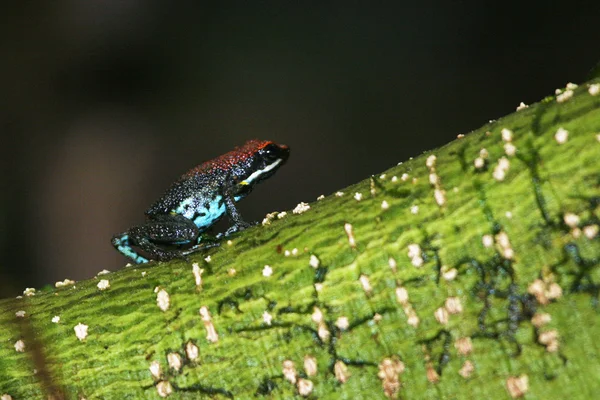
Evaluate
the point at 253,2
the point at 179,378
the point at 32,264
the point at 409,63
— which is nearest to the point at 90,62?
the point at 253,2

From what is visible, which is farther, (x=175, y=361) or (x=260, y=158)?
(x=260, y=158)

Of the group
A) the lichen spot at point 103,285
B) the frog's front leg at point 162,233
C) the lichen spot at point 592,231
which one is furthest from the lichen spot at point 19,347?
the lichen spot at point 592,231

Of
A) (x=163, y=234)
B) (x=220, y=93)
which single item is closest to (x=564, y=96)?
(x=163, y=234)

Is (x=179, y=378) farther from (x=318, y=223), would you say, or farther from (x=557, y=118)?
(x=557, y=118)

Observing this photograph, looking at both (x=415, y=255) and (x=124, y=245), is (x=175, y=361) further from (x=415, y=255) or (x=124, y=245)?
(x=124, y=245)

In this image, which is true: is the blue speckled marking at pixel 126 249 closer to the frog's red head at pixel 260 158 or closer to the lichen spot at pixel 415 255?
the frog's red head at pixel 260 158

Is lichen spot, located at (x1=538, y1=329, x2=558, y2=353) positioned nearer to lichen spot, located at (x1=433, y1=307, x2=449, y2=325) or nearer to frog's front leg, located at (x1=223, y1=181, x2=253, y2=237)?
lichen spot, located at (x1=433, y1=307, x2=449, y2=325)
